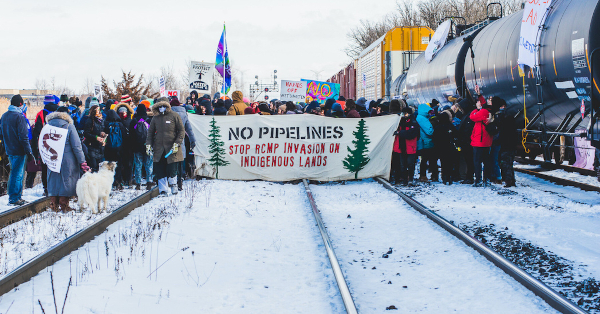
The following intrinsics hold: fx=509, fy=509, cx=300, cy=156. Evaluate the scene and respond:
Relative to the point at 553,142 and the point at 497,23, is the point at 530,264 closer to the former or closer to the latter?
the point at 553,142

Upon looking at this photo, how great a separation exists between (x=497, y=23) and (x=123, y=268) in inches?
428

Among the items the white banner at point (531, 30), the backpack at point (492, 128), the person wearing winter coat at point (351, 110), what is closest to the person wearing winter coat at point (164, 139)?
the person wearing winter coat at point (351, 110)

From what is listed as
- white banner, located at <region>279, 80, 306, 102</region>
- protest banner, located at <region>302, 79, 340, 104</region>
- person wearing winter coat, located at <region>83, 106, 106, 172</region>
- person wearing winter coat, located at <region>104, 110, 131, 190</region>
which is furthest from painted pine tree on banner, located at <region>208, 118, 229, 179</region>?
protest banner, located at <region>302, 79, 340, 104</region>

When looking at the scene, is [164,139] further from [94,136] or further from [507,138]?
[507,138]

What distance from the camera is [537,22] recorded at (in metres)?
9.77

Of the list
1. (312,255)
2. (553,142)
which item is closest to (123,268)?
(312,255)

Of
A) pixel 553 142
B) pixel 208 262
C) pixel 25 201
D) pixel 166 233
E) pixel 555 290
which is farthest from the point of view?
pixel 553 142

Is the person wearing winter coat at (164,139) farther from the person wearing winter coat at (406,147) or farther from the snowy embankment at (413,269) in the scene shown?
the person wearing winter coat at (406,147)

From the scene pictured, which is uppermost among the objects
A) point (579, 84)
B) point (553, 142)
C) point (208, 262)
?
point (579, 84)

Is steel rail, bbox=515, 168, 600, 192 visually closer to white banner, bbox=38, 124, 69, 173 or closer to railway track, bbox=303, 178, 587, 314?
railway track, bbox=303, 178, 587, 314

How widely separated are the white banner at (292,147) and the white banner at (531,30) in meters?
3.33

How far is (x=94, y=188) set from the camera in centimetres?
829

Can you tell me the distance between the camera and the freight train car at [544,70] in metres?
8.33

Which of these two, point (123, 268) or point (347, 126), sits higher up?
point (347, 126)
